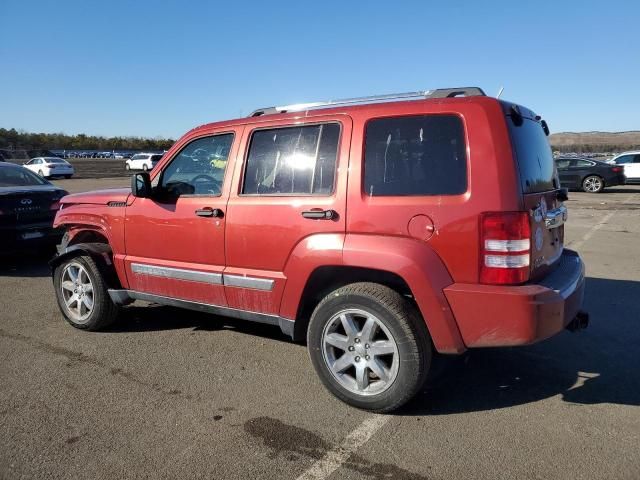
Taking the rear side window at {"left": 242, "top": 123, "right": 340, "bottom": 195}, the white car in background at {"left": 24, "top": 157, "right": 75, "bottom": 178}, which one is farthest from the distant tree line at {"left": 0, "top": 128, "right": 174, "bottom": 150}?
the rear side window at {"left": 242, "top": 123, "right": 340, "bottom": 195}

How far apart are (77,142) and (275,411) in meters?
129

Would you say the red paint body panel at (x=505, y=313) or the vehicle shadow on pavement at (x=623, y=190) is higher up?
the red paint body panel at (x=505, y=313)

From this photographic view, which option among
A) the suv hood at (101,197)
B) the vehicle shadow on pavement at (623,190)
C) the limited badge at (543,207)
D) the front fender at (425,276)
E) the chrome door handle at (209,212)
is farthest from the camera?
the vehicle shadow on pavement at (623,190)

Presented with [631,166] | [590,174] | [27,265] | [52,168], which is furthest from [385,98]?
Answer: [52,168]

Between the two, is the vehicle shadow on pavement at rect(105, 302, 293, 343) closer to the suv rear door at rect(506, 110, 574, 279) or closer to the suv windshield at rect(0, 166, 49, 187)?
the suv rear door at rect(506, 110, 574, 279)

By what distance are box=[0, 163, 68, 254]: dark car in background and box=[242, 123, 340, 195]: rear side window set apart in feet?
16.6

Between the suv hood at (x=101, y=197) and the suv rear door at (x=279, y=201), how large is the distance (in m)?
1.39

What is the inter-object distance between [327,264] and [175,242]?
1491mm

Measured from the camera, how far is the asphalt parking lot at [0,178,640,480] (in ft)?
9.04

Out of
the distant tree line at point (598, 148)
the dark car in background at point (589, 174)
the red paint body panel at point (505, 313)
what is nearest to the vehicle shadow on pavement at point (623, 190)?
the dark car in background at point (589, 174)

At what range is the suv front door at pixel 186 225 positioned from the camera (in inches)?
157

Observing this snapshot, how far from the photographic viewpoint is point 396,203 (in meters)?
3.16

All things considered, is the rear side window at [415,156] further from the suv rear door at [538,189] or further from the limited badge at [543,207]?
the limited badge at [543,207]

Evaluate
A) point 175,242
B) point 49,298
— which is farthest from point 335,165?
point 49,298
